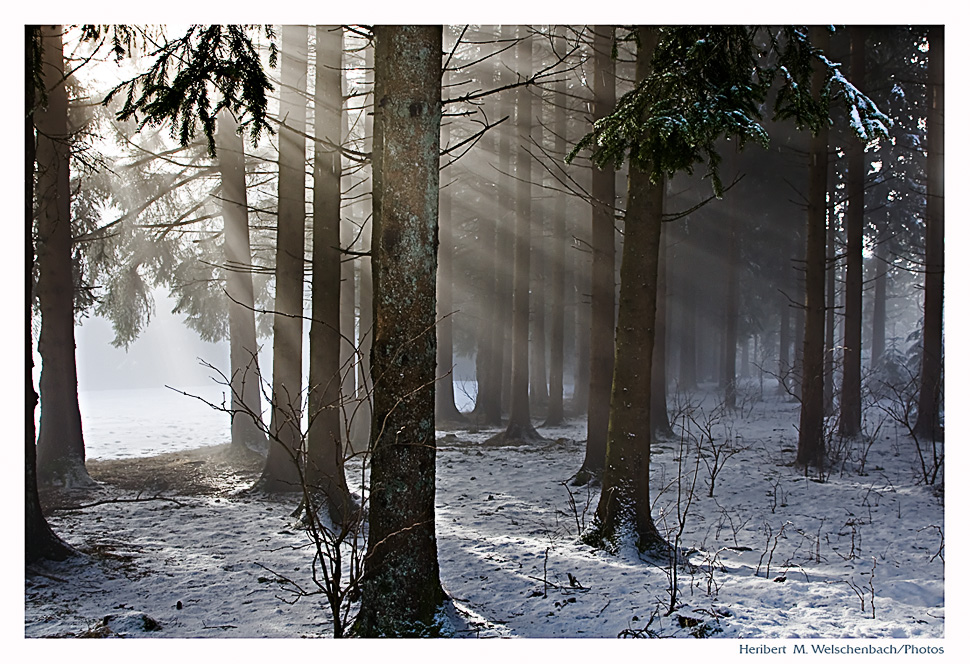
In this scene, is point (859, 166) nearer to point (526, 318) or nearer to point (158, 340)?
point (526, 318)

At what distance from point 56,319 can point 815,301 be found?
12102mm

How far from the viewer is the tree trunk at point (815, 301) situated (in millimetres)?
9867

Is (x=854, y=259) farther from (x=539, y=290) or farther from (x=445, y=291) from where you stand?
(x=445, y=291)

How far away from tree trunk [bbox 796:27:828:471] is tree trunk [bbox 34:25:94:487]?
1161 centimetres

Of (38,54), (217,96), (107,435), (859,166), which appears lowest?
(107,435)

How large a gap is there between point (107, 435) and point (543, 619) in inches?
674

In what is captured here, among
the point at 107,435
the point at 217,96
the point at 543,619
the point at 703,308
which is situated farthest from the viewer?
the point at 703,308

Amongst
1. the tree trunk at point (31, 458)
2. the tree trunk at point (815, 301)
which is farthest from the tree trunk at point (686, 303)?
the tree trunk at point (31, 458)

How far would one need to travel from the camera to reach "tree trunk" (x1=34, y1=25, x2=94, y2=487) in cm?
859

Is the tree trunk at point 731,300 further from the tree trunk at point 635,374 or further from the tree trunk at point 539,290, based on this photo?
the tree trunk at point 635,374

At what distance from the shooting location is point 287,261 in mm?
8125

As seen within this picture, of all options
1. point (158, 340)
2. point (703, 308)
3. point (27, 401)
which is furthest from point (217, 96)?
point (158, 340)

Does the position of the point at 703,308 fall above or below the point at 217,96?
below

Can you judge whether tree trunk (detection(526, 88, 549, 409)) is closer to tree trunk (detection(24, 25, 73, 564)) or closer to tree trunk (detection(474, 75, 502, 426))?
tree trunk (detection(474, 75, 502, 426))
